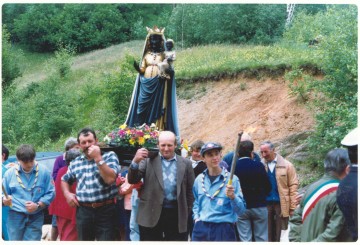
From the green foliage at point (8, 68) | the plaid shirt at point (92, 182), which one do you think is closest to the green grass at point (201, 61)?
the green foliage at point (8, 68)

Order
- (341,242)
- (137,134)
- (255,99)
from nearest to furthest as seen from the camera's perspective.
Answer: (341,242) < (137,134) < (255,99)

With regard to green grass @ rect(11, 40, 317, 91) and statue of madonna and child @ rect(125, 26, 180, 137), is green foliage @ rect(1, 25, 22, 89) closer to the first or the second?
green grass @ rect(11, 40, 317, 91)

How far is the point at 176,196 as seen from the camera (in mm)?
7238

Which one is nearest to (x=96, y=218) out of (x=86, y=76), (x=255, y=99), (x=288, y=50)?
(x=255, y=99)

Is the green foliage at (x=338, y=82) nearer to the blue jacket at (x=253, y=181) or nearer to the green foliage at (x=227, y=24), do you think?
the blue jacket at (x=253, y=181)

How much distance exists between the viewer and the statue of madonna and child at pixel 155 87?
12.2m

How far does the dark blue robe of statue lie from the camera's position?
40.1ft

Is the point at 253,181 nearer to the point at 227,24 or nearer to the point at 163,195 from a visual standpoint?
the point at 163,195

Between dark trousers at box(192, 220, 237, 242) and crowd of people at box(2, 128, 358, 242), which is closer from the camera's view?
crowd of people at box(2, 128, 358, 242)

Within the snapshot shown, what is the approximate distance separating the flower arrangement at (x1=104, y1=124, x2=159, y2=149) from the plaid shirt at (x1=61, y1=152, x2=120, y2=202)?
120 inches

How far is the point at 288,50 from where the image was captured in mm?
30203

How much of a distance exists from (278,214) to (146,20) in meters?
41.1

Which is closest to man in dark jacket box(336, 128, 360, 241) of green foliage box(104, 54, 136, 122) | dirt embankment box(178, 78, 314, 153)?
dirt embankment box(178, 78, 314, 153)

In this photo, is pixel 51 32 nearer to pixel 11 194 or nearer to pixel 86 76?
pixel 86 76
